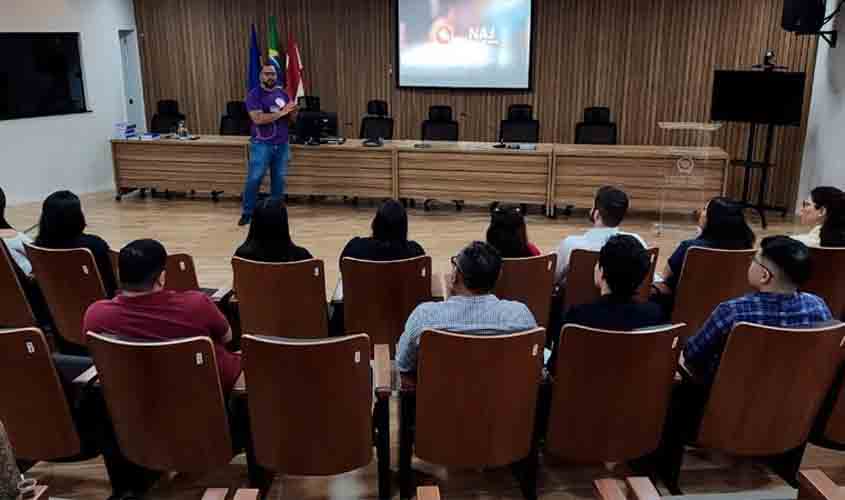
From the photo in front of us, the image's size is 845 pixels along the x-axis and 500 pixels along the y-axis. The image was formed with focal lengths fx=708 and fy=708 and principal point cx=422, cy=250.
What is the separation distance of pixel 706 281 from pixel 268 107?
470cm

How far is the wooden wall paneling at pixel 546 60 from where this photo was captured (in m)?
7.80

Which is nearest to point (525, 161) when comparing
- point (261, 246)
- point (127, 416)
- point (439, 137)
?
point (439, 137)

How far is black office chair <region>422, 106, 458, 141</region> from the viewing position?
771 cm

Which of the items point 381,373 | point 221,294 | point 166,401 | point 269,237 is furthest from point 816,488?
point 221,294

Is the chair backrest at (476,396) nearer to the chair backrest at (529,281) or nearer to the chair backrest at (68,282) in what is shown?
the chair backrest at (529,281)

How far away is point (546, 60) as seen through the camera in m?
8.57

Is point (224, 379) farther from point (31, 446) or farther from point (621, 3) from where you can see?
point (621, 3)

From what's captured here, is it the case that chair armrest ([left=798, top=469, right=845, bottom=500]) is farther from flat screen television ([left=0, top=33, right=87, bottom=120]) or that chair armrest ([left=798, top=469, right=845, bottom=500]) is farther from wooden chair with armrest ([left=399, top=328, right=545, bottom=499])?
flat screen television ([left=0, top=33, right=87, bottom=120])

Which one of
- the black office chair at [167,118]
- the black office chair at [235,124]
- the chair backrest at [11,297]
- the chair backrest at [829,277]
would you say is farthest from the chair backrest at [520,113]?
the chair backrest at [11,297]

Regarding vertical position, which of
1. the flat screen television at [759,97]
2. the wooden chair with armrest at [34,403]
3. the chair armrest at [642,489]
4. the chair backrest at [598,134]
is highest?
the flat screen television at [759,97]

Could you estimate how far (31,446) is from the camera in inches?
88.5

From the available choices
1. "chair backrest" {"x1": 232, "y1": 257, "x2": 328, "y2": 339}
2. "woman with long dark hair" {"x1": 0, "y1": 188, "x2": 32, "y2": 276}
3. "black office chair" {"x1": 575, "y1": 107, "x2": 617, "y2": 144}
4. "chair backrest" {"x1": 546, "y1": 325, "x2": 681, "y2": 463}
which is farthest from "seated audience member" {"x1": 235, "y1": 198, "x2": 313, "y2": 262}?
"black office chair" {"x1": 575, "y1": 107, "x2": 617, "y2": 144}

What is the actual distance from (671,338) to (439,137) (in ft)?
19.1

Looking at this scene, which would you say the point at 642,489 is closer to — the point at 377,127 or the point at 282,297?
the point at 282,297
